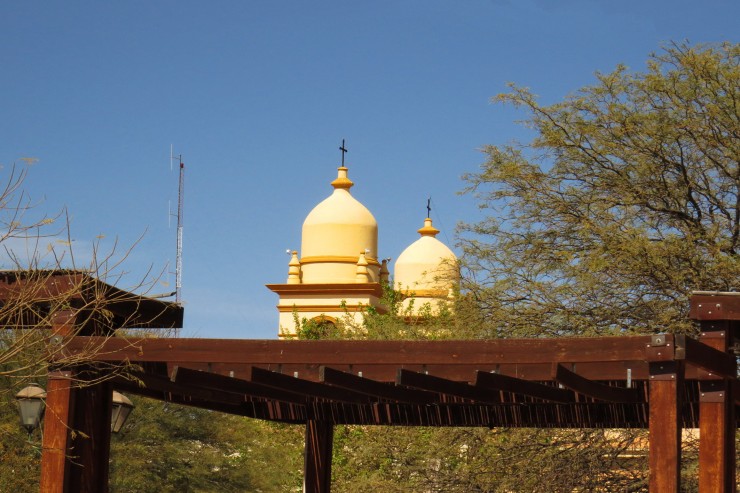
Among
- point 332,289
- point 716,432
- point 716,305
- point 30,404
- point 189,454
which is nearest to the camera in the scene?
point 716,432

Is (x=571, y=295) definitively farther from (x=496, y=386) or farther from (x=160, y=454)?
(x=496, y=386)

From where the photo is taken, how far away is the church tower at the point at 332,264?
46.7m

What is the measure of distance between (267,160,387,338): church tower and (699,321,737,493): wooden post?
37.7 m

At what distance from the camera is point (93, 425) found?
1001cm

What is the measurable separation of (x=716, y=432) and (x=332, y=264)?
3919 centimetres

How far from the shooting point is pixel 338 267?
47625 millimetres

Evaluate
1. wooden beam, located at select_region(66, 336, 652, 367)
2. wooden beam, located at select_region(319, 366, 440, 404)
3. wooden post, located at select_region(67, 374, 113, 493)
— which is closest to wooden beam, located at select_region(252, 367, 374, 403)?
wooden beam, located at select_region(66, 336, 652, 367)

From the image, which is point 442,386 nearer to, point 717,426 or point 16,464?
point 717,426

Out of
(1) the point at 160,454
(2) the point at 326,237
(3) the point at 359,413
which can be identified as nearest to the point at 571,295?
(3) the point at 359,413

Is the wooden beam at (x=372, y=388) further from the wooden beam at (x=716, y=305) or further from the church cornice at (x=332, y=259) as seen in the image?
the church cornice at (x=332, y=259)

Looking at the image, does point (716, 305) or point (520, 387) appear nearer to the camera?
point (716, 305)

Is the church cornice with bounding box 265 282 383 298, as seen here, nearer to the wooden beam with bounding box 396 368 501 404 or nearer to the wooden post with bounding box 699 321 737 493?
the wooden beam with bounding box 396 368 501 404

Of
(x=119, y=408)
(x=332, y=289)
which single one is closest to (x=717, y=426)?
(x=119, y=408)

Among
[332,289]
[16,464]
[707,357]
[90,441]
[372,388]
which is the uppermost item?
[332,289]
